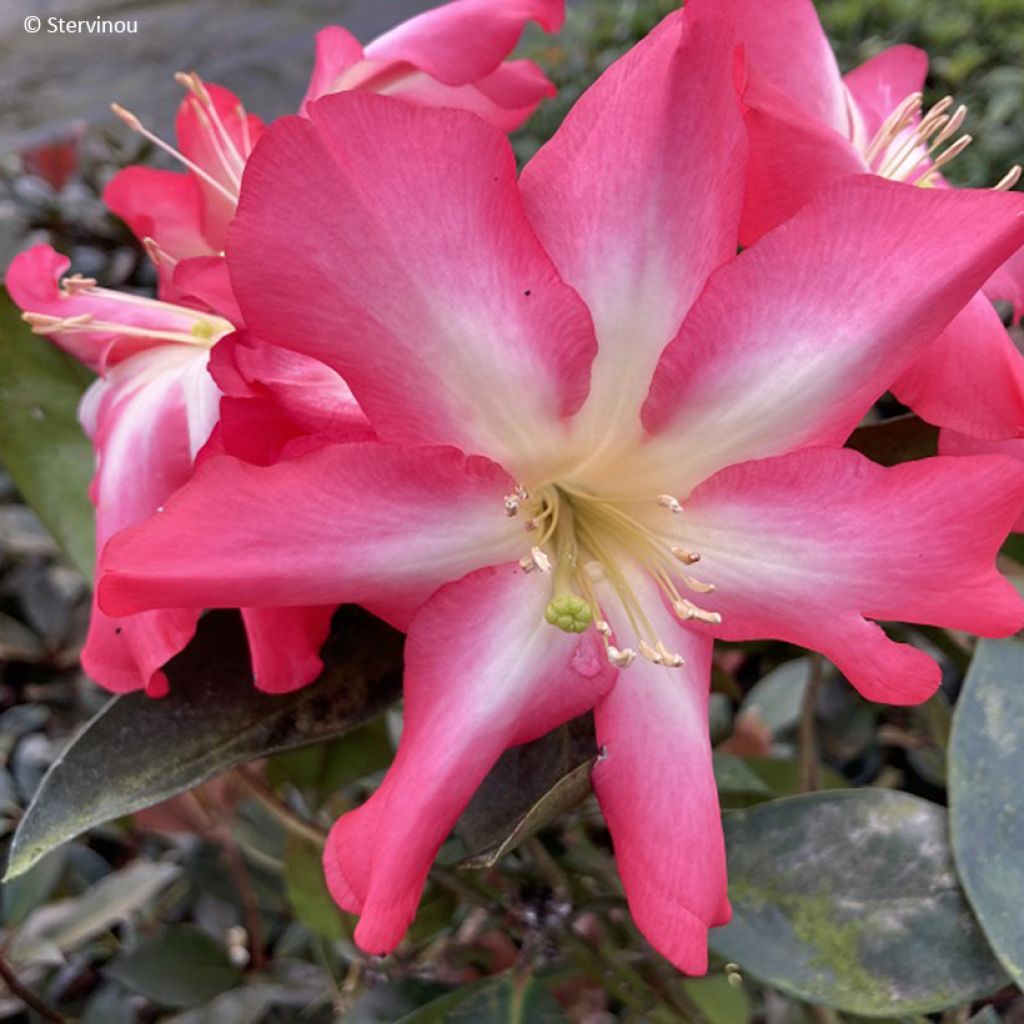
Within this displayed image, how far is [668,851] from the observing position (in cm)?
42

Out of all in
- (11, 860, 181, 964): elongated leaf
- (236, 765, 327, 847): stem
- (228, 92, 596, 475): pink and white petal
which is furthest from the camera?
(11, 860, 181, 964): elongated leaf

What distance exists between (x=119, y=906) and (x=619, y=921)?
40 centimetres

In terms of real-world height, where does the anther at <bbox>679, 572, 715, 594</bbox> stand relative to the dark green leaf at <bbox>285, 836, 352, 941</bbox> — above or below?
above

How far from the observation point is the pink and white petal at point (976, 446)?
471 mm

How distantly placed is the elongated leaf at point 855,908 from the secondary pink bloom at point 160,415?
26 cm

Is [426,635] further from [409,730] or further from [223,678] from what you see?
[223,678]

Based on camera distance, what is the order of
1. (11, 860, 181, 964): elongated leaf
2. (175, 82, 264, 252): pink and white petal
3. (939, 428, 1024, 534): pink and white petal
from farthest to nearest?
(11, 860, 181, 964): elongated leaf
(175, 82, 264, 252): pink and white petal
(939, 428, 1024, 534): pink and white petal

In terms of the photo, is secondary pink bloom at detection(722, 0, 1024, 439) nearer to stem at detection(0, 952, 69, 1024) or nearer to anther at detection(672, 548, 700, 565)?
anther at detection(672, 548, 700, 565)

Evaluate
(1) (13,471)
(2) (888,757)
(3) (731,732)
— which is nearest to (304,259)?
(1) (13,471)

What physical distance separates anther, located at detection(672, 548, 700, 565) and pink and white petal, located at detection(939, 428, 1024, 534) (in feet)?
0.42

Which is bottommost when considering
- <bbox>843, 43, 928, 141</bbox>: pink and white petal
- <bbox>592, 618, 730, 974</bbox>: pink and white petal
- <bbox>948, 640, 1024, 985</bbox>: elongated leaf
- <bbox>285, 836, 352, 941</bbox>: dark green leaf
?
<bbox>285, 836, 352, 941</bbox>: dark green leaf

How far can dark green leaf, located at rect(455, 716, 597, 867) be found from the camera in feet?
1.45

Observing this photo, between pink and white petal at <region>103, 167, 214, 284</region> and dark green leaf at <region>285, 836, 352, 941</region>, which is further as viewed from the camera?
dark green leaf at <region>285, 836, 352, 941</region>

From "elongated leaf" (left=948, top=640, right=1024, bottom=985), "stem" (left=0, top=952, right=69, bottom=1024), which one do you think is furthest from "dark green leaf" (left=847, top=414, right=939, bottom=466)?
"stem" (left=0, top=952, right=69, bottom=1024)
